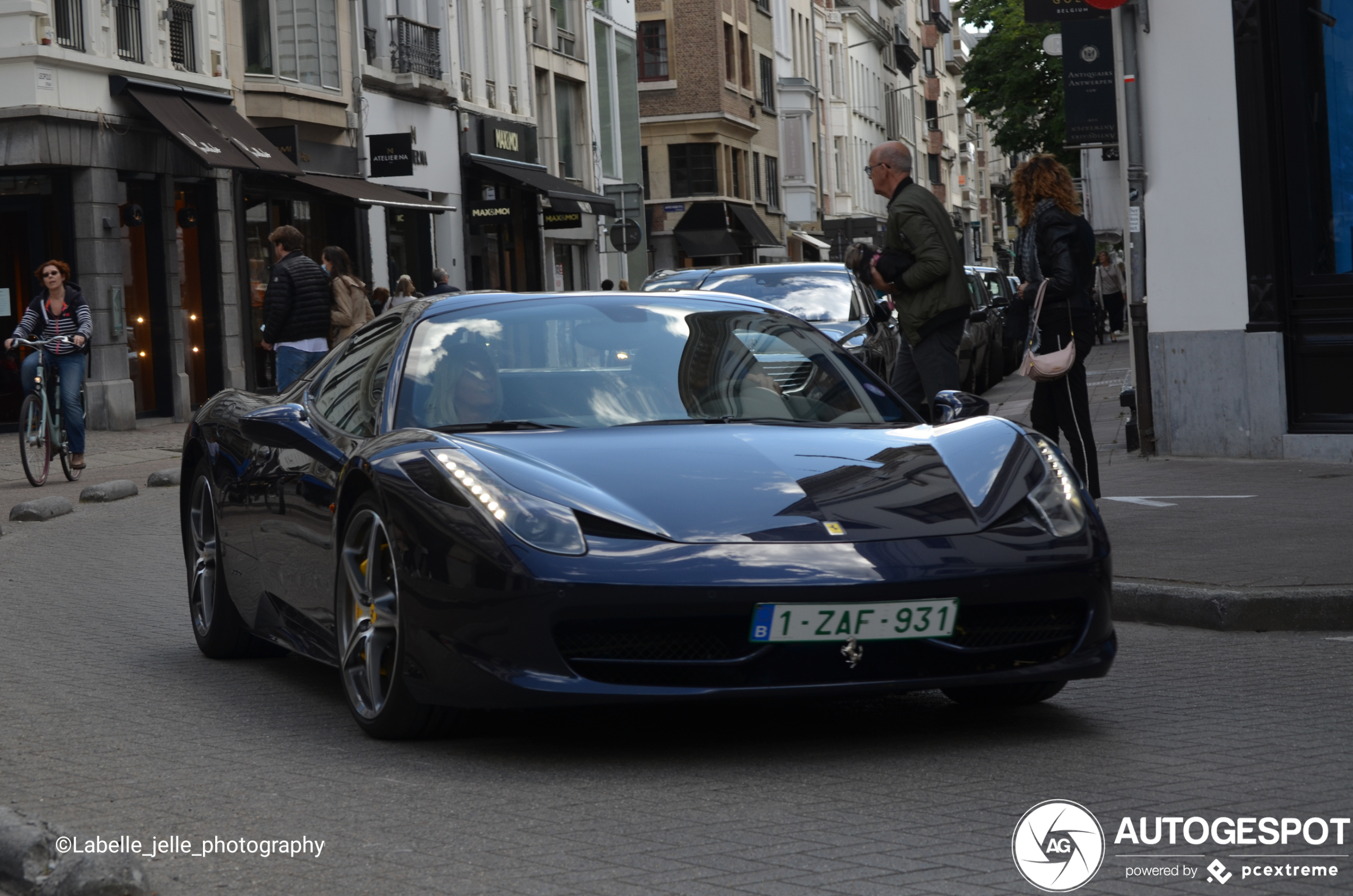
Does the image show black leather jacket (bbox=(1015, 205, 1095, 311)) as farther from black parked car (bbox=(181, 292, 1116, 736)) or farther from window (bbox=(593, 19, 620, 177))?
window (bbox=(593, 19, 620, 177))

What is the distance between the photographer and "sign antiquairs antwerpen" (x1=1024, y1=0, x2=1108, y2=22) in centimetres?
1492

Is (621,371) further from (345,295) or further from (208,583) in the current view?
(345,295)

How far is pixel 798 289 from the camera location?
1744cm

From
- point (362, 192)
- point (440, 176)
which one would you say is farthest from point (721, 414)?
point (440, 176)

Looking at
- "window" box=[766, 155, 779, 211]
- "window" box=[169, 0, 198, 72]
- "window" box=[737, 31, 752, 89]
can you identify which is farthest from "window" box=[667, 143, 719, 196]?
"window" box=[169, 0, 198, 72]

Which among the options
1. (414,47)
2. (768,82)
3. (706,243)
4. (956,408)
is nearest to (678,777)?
(956,408)

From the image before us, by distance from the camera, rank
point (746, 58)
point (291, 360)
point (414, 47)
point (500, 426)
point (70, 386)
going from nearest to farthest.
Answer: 1. point (500, 426)
2. point (70, 386)
3. point (291, 360)
4. point (414, 47)
5. point (746, 58)

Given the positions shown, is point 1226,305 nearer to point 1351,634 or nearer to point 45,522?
point 1351,634

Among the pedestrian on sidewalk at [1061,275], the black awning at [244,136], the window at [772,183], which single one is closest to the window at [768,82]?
the window at [772,183]

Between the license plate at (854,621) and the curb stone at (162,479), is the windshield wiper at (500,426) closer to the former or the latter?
the license plate at (854,621)

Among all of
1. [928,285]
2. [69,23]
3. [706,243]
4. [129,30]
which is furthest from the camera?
[706,243]

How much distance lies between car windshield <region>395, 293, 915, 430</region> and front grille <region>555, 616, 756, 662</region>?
97 centimetres

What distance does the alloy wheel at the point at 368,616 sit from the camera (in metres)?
5.38

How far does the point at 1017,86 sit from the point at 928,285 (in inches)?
1777
